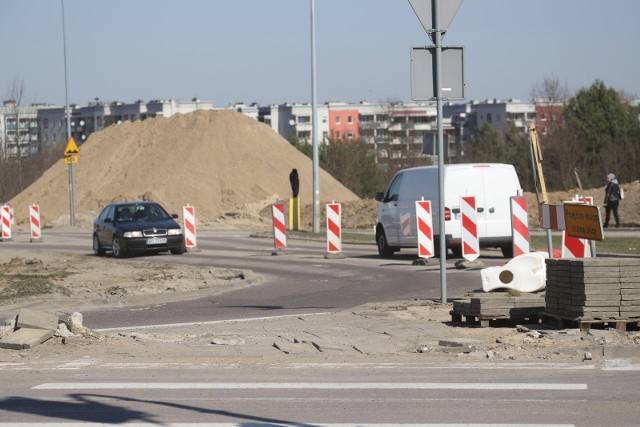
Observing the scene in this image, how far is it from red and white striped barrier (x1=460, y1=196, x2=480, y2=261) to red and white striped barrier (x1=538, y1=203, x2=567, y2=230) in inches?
226

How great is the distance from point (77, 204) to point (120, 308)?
152 feet

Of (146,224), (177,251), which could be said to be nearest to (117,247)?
(146,224)

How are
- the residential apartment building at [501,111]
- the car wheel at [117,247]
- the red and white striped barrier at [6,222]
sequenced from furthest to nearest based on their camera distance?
1. the residential apartment building at [501,111]
2. the red and white striped barrier at [6,222]
3. the car wheel at [117,247]

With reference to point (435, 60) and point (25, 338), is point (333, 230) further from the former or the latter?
point (25, 338)

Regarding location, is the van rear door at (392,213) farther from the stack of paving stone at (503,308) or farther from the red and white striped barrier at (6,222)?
the red and white striped barrier at (6,222)

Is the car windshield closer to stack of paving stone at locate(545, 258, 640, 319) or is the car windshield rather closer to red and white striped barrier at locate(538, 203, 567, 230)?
red and white striped barrier at locate(538, 203, 567, 230)

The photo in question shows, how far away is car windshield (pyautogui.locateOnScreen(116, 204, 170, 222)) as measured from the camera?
95.3 ft

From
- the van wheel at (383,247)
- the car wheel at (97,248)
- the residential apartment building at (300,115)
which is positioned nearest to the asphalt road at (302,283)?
the van wheel at (383,247)

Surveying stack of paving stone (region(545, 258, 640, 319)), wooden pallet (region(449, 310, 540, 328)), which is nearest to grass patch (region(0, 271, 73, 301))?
wooden pallet (region(449, 310, 540, 328))

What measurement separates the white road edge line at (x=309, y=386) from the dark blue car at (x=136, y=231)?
18.5 m

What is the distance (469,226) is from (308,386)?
11.9 m

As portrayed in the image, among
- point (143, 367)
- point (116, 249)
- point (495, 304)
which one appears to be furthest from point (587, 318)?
point (116, 249)

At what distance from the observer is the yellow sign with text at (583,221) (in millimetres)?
12000

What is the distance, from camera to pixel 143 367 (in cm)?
1044
